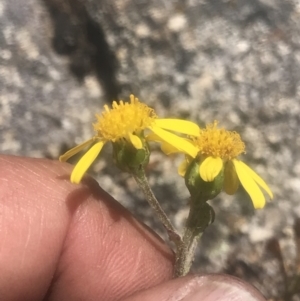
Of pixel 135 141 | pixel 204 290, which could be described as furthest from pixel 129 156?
pixel 204 290

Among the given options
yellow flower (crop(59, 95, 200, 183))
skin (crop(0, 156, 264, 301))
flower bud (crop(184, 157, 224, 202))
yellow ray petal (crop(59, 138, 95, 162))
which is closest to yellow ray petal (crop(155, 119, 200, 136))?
yellow flower (crop(59, 95, 200, 183))

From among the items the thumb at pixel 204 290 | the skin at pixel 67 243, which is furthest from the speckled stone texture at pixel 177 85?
the thumb at pixel 204 290

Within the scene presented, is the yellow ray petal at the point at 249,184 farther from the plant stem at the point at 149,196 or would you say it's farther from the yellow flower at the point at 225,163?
the plant stem at the point at 149,196

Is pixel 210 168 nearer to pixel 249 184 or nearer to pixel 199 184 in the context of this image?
pixel 199 184

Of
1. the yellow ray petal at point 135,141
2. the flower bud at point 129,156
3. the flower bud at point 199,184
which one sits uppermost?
the yellow ray petal at point 135,141

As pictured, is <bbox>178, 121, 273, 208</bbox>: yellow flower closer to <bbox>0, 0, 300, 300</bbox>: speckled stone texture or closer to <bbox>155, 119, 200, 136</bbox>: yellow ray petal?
<bbox>155, 119, 200, 136</bbox>: yellow ray petal

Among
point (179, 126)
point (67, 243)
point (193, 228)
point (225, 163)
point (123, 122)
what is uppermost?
point (123, 122)
